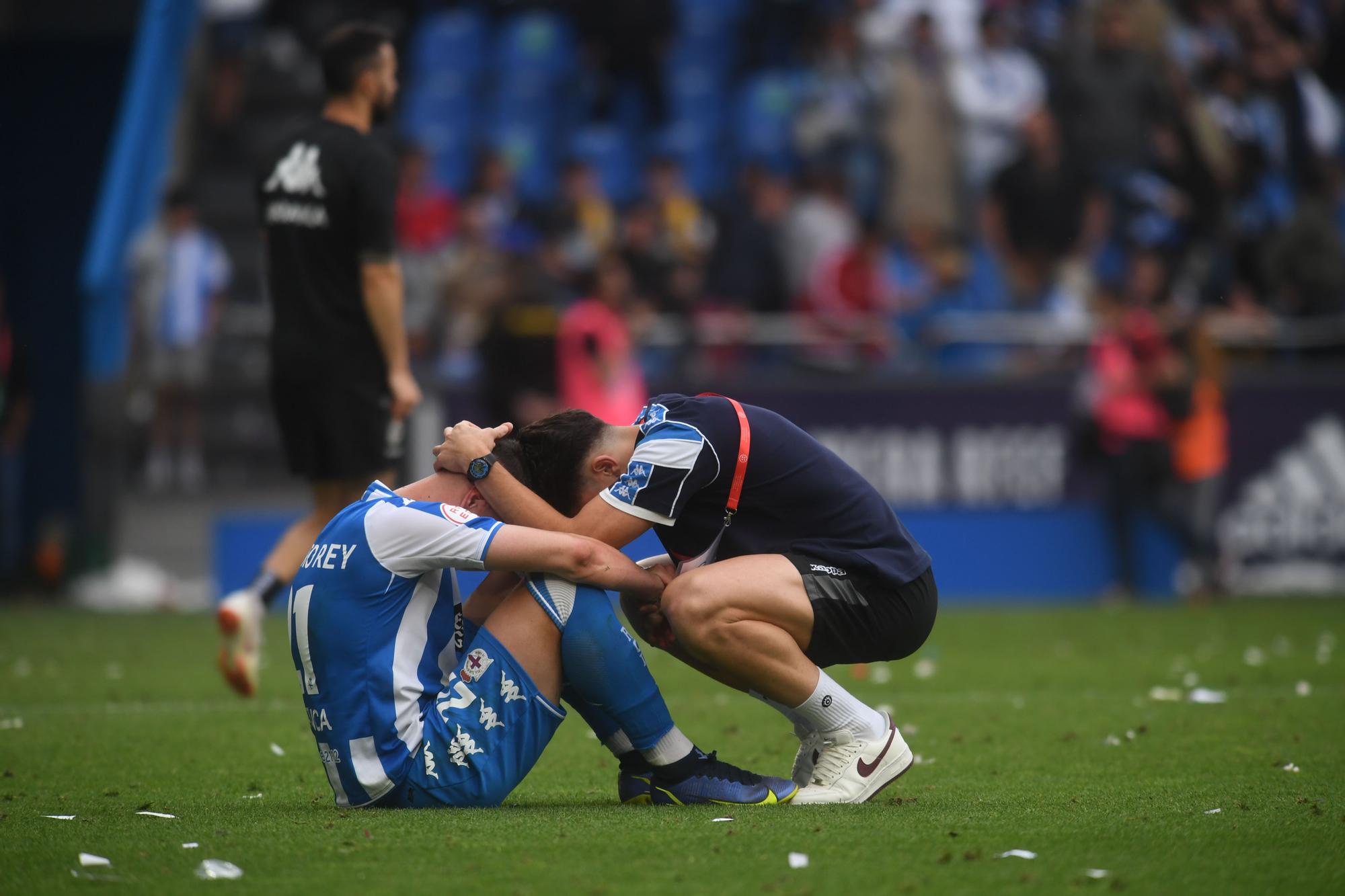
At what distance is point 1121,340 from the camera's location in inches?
511

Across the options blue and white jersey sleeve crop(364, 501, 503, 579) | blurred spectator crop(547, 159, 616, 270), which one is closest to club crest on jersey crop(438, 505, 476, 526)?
blue and white jersey sleeve crop(364, 501, 503, 579)

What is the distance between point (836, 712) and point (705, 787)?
0.42m

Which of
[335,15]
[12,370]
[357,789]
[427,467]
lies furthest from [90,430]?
[357,789]

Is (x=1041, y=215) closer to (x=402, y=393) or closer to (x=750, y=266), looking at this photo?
(x=750, y=266)

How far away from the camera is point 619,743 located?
4.82 m

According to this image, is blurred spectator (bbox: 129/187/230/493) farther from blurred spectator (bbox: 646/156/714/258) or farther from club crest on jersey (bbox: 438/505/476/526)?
club crest on jersey (bbox: 438/505/476/526)

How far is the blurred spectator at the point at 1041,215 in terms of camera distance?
14.5 metres

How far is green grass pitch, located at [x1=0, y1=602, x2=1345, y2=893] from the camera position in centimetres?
381

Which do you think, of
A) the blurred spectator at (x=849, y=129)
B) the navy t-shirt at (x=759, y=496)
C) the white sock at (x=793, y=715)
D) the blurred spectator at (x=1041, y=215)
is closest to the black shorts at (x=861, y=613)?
the navy t-shirt at (x=759, y=496)

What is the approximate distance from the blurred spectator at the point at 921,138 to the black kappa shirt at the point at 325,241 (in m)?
8.87

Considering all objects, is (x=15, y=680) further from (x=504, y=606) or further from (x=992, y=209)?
(x=992, y=209)

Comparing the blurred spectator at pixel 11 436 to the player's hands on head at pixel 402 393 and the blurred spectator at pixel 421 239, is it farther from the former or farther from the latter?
the player's hands on head at pixel 402 393

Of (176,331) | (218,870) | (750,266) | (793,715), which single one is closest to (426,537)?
(218,870)

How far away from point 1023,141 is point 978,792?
11278mm
